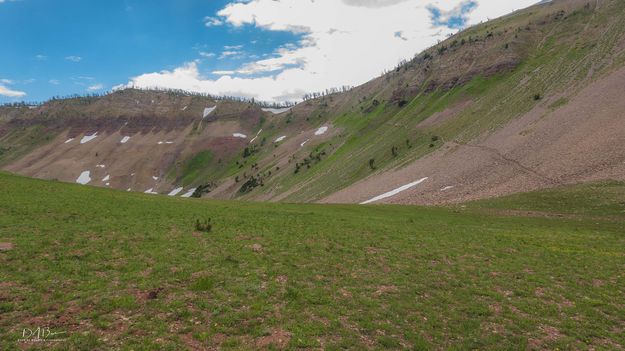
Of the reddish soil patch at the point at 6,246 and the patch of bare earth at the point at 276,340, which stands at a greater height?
the reddish soil patch at the point at 6,246

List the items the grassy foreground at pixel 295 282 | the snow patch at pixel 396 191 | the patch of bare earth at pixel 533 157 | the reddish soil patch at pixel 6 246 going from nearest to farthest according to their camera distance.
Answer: the grassy foreground at pixel 295 282, the reddish soil patch at pixel 6 246, the patch of bare earth at pixel 533 157, the snow patch at pixel 396 191

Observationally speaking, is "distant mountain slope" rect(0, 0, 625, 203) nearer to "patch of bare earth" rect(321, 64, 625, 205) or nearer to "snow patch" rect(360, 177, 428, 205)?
"patch of bare earth" rect(321, 64, 625, 205)

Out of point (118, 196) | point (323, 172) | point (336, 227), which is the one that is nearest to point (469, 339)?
point (336, 227)

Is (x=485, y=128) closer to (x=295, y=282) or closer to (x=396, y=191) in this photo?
(x=396, y=191)

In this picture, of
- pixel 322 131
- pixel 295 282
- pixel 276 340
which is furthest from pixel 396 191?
pixel 322 131

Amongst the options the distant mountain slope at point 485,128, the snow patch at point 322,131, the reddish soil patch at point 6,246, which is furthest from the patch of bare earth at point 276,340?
the snow patch at point 322,131

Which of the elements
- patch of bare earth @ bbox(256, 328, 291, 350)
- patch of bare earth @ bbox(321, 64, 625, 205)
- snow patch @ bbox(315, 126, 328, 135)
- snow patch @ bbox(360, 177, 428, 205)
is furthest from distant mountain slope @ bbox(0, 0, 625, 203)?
patch of bare earth @ bbox(256, 328, 291, 350)

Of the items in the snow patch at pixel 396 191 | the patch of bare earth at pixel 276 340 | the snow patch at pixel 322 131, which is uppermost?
the snow patch at pixel 322 131

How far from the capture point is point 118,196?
42562 mm

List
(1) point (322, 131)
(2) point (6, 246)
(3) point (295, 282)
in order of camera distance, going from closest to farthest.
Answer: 1. (3) point (295, 282)
2. (2) point (6, 246)
3. (1) point (322, 131)

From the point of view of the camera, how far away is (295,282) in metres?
19.0

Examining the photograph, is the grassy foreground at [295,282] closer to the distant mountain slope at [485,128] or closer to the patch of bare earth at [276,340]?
the patch of bare earth at [276,340]

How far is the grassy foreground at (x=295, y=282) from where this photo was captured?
543 inches

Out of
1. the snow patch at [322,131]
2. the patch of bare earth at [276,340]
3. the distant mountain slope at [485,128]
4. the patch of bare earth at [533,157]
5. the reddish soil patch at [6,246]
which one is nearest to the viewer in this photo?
the patch of bare earth at [276,340]
